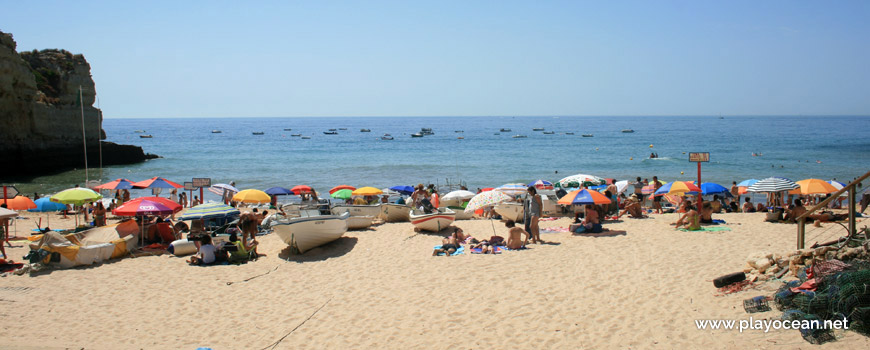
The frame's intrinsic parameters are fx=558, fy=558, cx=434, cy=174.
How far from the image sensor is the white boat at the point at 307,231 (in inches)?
510

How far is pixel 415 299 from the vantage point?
941 centimetres

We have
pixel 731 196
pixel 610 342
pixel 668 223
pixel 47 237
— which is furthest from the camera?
pixel 731 196

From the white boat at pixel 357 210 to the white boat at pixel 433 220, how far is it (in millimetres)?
2333

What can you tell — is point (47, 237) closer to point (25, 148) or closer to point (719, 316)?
point (719, 316)

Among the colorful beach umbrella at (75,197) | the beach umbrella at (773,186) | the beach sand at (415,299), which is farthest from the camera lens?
the beach umbrella at (773,186)

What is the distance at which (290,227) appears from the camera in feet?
42.3

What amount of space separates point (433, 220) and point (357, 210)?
3207 millimetres

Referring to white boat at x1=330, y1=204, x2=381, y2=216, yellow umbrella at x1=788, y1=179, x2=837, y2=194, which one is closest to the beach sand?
white boat at x1=330, y1=204, x2=381, y2=216

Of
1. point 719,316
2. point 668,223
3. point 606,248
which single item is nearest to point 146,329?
point 719,316

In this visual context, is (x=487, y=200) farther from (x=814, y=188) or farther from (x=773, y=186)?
(x=814, y=188)

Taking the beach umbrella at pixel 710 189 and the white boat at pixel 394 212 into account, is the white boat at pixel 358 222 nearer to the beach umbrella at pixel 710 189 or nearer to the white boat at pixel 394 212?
the white boat at pixel 394 212

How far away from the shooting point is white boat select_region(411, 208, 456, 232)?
49.3 ft

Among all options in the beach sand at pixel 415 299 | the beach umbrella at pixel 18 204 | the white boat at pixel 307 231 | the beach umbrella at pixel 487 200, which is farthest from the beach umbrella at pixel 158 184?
the beach umbrella at pixel 487 200

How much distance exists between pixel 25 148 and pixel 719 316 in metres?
43.3
